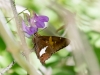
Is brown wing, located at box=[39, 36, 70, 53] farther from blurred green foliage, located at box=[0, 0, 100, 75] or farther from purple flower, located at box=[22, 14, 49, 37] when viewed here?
blurred green foliage, located at box=[0, 0, 100, 75]

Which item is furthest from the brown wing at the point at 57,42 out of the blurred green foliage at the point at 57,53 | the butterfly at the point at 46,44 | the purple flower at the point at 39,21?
the blurred green foliage at the point at 57,53

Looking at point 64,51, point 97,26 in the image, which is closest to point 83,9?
point 64,51

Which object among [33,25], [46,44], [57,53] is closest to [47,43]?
[46,44]

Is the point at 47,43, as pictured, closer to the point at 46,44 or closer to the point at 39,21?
the point at 46,44

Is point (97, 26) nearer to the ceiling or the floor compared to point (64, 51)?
nearer to the floor

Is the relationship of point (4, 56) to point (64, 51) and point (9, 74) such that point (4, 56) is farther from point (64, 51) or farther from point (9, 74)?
point (64, 51)

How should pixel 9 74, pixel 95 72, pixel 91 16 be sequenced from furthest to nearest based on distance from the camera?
pixel 91 16 < pixel 9 74 < pixel 95 72

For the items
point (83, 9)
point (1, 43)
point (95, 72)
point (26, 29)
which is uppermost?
point (83, 9)

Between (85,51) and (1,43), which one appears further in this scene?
(1,43)

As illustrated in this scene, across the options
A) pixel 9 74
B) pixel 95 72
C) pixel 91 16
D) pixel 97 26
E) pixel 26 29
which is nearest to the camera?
pixel 95 72
